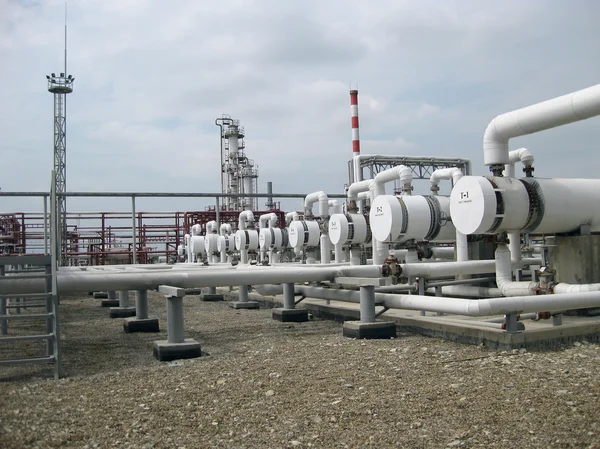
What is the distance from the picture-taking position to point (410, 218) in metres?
7.77

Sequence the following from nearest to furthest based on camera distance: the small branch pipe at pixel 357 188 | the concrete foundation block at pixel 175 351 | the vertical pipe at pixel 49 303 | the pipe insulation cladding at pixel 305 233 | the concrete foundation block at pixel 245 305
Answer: the vertical pipe at pixel 49 303, the concrete foundation block at pixel 175 351, the small branch pipe at pixel 357 188, the concrete foundation block at pixel 245 305, the pipe insulation cladding at pixel 305 233

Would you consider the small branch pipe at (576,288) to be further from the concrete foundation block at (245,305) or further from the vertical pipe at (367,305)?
the concrete foundation block at (245,305)

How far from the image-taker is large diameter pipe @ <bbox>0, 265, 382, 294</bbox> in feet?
17.7

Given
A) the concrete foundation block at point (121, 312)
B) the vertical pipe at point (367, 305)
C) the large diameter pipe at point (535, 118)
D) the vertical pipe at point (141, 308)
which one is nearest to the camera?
the large diameter pipe at point (535, 118)

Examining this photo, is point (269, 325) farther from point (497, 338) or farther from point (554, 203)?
point (554, 203)

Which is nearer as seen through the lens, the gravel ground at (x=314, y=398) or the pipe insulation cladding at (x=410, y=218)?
the gravel ground at (x=314, y=398)

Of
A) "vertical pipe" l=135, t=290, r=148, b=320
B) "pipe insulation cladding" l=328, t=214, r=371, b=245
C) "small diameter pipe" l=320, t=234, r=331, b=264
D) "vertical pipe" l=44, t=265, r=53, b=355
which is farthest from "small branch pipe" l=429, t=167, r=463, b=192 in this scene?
"vertical pipe" l=44, t=265, r=53, b=355

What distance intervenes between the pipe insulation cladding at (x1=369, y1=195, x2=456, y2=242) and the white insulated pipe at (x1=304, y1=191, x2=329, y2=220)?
7.48 feet

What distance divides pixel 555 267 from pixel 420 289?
1.47 metres

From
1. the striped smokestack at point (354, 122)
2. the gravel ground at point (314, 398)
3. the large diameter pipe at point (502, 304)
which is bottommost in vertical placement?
the gravel ground at point (314, 398)

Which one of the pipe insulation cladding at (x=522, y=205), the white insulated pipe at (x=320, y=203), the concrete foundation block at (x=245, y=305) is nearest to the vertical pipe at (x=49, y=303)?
the pipe insulation cladding at (x=522, y=205)

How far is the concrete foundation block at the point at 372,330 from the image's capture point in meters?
5.86

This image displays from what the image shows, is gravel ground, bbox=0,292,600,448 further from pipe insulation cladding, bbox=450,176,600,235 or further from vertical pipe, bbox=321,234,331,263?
vertical pipe, bbox=321,234,331,263

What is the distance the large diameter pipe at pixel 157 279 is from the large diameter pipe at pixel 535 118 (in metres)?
2.19
